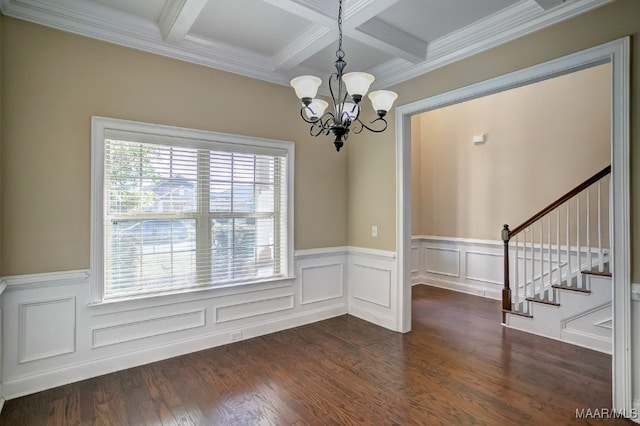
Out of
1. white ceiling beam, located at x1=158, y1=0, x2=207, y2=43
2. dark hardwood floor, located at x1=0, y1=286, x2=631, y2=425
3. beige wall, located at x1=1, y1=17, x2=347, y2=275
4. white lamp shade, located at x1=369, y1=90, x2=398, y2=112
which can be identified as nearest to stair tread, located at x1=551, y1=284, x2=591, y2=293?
dark hardwood floor, located at x1=0, y1=286, x2=631, y2=425

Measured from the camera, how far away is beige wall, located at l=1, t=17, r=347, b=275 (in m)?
2.55

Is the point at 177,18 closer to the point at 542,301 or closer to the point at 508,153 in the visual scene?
the point at 542,301

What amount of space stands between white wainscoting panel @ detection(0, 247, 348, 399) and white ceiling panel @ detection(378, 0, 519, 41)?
8.66 feet

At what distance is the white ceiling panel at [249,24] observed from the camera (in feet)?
9.06

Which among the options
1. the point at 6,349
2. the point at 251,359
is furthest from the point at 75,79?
the point at 251,359

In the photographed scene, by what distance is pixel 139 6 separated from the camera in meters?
2.76

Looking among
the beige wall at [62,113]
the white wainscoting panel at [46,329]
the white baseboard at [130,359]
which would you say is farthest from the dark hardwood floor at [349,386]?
the beige wall at [62,113]

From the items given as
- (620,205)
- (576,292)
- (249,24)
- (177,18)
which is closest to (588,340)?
(576,292)

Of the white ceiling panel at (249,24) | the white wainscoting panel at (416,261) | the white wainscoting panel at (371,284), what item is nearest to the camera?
the white ceiling panel at (249,24)

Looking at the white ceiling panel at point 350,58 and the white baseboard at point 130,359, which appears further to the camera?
the white ceiling panel at point 350,58

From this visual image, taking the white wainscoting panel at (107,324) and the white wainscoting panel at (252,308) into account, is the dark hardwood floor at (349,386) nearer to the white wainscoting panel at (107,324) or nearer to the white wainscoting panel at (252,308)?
the white wainscoting panel at (107,324)

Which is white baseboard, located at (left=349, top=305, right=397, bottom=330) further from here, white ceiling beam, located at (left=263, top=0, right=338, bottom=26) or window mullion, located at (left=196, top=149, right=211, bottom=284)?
white ceiling beam, located at (left=263, top=0, right=338, bottom=26)

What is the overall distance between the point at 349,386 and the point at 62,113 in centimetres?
319

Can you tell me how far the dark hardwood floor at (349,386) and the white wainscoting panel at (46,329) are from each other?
0.31 m
